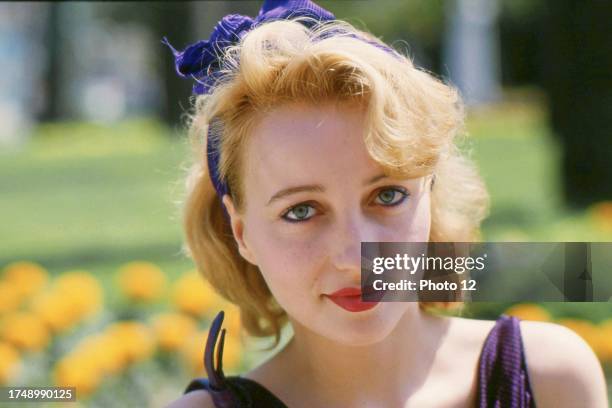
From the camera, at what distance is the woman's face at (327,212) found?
1754 millimetres

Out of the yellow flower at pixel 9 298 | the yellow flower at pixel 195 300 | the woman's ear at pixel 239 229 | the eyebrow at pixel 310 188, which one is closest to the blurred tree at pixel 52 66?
the yellow flower at pixel 9 298

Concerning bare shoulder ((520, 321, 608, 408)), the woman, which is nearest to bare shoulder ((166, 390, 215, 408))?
the woman

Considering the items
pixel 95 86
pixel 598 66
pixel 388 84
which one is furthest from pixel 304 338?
pixel 95 86

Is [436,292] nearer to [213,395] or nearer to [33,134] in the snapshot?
[213,395]

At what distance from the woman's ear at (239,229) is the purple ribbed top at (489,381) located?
5.8 inches

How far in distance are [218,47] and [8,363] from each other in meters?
1.87

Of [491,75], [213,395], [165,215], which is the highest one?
[491,75]

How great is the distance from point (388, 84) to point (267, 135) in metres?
0.25

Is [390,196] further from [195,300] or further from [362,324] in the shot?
[195,300]

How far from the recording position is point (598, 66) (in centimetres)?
753

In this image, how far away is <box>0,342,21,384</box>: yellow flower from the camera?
3.44 metres

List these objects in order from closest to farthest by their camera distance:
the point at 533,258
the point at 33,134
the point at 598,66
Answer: the point at 533,258, the point at 598,66, the point at 33,134

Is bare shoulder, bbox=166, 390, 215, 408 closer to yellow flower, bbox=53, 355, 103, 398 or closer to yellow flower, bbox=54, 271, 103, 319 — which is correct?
yellow flower, bbox=53, 355, 103, 398

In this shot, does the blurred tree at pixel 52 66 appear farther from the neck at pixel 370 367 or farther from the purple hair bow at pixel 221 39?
the neck at pixel 370 367
